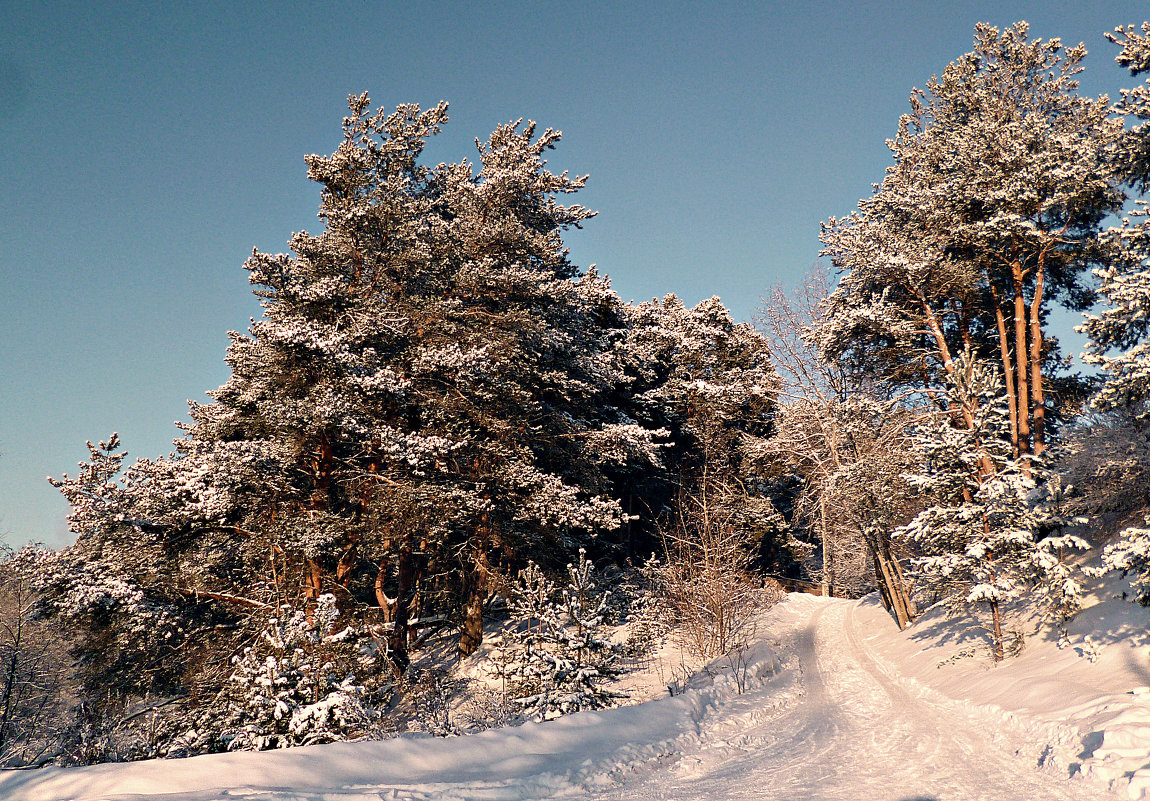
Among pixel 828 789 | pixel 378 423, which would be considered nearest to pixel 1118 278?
pixel 828 789

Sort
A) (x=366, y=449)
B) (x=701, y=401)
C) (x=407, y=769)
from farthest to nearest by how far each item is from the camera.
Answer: (x=701, y=401)
(x=366, y=449)
(x=407, y=769)

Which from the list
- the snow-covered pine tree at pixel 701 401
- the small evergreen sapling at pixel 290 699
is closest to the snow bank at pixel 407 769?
the small evergreen sapling at pixel 290 699

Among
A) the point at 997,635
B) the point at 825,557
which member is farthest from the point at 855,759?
the point at 825,557

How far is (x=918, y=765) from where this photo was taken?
7504mm

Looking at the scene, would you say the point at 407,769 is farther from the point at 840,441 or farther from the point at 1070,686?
the point at 840,441

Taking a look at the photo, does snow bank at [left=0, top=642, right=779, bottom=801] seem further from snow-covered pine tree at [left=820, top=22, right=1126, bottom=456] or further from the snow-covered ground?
snow-covered pine tree at [left=820, top=22, right=1126, bottom=456]

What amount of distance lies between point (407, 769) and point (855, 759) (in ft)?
18.2

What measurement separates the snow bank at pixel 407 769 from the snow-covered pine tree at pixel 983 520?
7.52 metres

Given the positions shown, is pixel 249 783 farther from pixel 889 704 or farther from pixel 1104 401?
pixel 1104 401

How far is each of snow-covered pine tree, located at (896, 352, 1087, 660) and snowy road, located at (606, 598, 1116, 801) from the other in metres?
2.86

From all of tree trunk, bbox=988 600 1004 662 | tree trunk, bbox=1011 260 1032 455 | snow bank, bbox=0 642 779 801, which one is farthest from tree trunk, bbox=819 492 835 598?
snow bank, bbox=0 642 779 801

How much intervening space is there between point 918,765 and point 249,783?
7.40 metres

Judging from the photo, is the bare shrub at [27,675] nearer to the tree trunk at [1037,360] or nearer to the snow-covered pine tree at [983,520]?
the snow-covered pine tree at [983,520]

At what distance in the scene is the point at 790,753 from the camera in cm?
870
